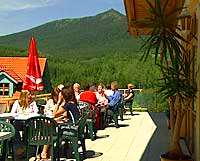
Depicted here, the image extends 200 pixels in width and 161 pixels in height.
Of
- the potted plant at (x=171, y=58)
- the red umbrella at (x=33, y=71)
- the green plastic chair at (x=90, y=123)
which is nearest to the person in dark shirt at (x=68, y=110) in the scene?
the green plastic chair at (x=90, y=123)

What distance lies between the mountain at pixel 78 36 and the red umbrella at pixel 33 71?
2611 centimetres

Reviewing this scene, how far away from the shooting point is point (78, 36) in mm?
50000

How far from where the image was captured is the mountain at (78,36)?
39.0 meters

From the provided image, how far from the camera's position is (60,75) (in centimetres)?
2288

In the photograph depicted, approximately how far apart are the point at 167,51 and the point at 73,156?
2.87m

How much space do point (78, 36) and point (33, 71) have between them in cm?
4108

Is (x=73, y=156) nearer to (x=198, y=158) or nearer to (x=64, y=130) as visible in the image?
(x=64, y=130)

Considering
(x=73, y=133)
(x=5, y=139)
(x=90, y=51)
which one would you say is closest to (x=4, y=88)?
(x=90, y=51)

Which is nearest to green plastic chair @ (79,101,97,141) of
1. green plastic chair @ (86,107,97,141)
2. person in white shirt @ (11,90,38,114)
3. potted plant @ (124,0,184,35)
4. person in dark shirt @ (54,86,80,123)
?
green plastic chair @ (86,107,97,141)

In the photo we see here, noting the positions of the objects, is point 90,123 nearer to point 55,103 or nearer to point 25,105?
point 55,103

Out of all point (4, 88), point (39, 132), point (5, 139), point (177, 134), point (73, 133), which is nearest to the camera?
point (5, 139)

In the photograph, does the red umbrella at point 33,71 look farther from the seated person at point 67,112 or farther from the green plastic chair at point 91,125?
A: the seated person at point 67,112

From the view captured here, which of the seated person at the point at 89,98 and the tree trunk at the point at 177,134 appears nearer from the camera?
the tree trunk at the point at 177,134

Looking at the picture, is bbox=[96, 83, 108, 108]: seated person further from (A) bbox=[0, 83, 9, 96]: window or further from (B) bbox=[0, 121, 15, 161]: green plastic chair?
(A) bbox=[0, 83, 9, 96]: window
